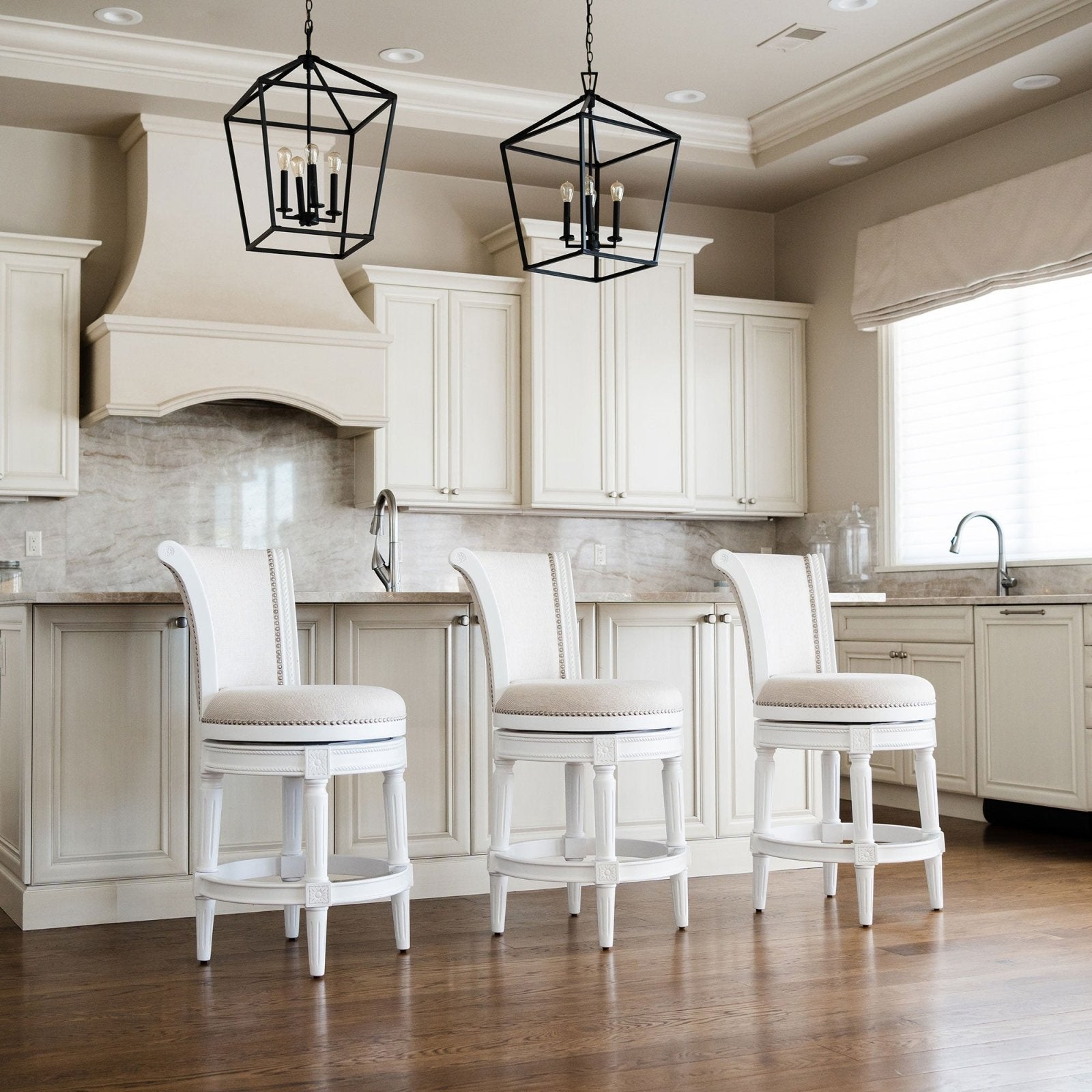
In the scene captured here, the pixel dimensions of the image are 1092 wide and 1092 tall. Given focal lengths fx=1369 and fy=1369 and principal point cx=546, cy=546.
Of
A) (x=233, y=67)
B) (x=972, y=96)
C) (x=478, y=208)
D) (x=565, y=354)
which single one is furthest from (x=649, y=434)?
(x=233, y=67)

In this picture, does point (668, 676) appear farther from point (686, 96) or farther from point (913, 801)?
point (686, 96)

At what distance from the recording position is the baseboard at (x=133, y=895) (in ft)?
11.0

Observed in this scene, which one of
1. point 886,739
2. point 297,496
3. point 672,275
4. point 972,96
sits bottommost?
point 886,739

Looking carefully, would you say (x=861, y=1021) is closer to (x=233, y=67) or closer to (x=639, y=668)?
(x=639, y=668)

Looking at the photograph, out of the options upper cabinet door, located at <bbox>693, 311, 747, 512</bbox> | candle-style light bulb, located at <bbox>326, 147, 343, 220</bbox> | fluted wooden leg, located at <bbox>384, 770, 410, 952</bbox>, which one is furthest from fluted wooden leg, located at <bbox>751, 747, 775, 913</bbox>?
upper cabinet door, located at <bbox>693, 311, 747, 512</bbox>

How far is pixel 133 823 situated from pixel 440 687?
0.86 meters

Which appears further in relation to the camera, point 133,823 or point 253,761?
point 133,823

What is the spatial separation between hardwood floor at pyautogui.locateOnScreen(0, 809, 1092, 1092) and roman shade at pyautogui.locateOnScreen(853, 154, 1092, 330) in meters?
2.48

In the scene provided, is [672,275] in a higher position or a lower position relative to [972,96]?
lower

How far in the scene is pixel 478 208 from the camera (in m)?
6.12

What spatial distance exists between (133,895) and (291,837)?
20.3 inches

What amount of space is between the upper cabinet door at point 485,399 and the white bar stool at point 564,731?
2196 millimetres

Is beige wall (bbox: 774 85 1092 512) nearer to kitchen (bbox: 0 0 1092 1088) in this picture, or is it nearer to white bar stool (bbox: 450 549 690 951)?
kitchen (bbox: 0 0 1092 1088)

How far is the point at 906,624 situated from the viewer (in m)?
5.29
